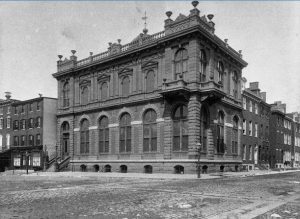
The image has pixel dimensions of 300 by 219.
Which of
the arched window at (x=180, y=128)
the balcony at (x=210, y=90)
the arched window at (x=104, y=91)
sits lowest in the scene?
the arched window at (x=180, y=128)

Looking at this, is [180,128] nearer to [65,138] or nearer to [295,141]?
[65,138]

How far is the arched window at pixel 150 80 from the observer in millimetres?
34312

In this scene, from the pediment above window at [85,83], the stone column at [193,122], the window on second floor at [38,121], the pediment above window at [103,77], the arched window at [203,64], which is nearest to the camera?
the stone column at [193,122]

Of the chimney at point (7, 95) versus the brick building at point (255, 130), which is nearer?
the brick building at point (255, 130)

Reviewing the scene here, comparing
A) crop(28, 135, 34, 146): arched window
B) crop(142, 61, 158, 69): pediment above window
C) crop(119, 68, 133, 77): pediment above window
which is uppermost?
crop(142, 61, 158, 69): pediment above window

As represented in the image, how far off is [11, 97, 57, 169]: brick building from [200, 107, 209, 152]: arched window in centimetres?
2296

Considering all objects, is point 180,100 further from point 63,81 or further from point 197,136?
point 63,81

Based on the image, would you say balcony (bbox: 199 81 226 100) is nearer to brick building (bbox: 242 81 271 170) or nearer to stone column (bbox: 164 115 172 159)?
stone column (bbox: 164 115 172 159)

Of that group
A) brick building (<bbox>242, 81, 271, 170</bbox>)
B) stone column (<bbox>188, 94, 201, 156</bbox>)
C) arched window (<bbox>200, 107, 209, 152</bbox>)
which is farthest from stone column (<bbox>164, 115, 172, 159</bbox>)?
brick building (<bbox>242, 81, 271, 170</bbox>)

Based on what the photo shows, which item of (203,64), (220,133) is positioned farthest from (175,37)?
(220,133)

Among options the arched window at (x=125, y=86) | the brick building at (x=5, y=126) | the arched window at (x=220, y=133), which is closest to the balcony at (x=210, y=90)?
the arched window at (x=220, y=133)

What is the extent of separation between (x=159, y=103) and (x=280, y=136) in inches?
1325

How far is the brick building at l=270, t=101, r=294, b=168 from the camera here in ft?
181

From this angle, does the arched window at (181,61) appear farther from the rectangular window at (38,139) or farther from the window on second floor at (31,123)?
the window on second floor at (31,123)
